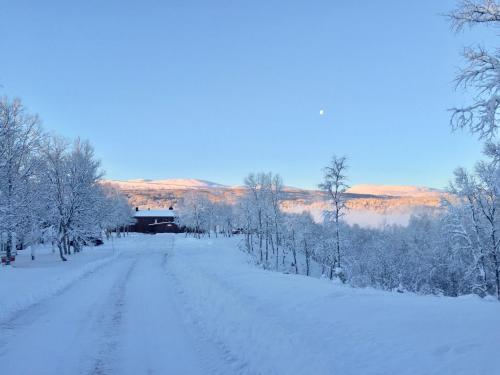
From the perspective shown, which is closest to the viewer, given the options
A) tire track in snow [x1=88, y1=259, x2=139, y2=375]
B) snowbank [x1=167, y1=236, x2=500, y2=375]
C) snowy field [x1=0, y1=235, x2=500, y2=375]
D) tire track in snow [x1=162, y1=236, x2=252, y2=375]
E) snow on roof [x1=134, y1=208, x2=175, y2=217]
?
snowbank [x1=167, y1=236, x2=500, y2=375]

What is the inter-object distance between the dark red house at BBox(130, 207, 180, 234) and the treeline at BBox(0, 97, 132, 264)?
102 metres

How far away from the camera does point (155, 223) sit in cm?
14912

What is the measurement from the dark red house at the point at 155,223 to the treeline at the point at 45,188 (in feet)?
334

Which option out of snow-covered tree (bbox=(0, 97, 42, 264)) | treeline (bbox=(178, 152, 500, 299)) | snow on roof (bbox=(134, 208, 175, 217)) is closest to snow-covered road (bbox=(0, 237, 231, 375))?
treeline (bbox=(178, 152, 500, 299))

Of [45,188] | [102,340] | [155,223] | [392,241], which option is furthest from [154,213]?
[102,340]

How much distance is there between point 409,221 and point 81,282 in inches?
3651

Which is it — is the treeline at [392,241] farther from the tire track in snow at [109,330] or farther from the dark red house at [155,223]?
the dark red house at [155,223]

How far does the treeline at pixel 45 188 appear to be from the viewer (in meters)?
30.3

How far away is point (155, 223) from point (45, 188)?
113 metres

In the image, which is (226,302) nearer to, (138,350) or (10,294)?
(138,350)

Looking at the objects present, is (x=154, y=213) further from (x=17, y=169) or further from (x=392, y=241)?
(x=17, y=169)

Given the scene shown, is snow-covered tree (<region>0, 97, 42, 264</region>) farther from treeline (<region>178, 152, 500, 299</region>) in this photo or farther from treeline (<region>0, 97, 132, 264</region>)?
treeline (<region>178, 152, 500, 299</region>)

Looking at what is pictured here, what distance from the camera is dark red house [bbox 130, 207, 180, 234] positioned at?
148 meters

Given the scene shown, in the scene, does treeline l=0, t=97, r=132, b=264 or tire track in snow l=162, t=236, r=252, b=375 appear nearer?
tire track in snow l=162, t=236, r=252, b=375
